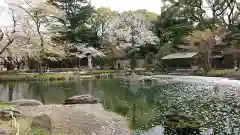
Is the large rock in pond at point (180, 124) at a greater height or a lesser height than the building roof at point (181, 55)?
lesser

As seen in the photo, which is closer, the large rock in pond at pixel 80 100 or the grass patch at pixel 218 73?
the large rock in pond at pixel 80 100

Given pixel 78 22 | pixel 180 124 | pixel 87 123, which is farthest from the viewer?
pixel 78 22

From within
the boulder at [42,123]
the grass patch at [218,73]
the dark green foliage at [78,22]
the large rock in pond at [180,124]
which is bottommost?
Result: the large rock in pond at [180,124]

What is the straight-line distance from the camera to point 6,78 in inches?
1194

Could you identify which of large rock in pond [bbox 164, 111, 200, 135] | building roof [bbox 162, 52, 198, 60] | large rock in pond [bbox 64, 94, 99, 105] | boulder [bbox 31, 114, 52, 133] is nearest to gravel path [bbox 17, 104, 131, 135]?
boulder [bbox 31, 114, 52, 133]

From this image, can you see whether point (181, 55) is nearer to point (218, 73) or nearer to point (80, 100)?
point (218, 73)

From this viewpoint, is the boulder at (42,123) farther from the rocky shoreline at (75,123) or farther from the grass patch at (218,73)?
the grass patch at (218,73)

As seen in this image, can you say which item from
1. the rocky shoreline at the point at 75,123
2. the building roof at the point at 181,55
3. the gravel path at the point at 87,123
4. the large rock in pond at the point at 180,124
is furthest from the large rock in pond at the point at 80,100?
the building roof at the point at 181,55

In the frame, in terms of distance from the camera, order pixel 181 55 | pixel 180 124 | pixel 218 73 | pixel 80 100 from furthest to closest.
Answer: pixel 181 55
pixel 218 73
pixel 80 100
pixel 180 124

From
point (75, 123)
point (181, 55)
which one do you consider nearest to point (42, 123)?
point (75, 123)

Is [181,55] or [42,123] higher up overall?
[181,55]

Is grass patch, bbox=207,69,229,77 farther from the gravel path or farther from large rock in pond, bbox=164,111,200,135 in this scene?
large rock in pond, bbox=164,111,200,135

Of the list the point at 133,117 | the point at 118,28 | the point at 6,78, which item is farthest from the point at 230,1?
the point at 133,117

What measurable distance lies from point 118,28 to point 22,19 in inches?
1226
